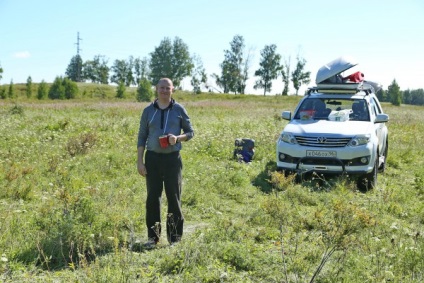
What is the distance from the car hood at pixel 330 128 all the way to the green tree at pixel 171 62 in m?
86.2

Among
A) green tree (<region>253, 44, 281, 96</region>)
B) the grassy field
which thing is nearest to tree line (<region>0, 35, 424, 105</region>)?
green tree (<region>253, 44, 281, 96</region>)

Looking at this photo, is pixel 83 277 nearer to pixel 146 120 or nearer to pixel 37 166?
pixel 146 120

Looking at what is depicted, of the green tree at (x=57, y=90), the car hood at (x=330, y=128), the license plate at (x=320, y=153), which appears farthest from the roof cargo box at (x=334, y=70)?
the green tree at (x=57, y=90)

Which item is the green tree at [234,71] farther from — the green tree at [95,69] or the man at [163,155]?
the man at [163,155]

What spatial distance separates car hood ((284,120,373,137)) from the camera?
779 centimetres

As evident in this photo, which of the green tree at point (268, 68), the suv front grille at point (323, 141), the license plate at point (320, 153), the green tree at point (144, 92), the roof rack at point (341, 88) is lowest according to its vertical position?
the license plate at point (320, 153)

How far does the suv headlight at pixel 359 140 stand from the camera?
7.66 metres

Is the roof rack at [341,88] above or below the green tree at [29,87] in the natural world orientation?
below

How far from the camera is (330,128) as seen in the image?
26.3 ft

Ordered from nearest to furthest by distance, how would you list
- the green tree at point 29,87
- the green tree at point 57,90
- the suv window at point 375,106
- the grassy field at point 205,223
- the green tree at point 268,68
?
the grassy field at point 205,223
the suv window at point 375,106
the green tree at point 57,90
the green tree at point 29,87
the green tree at point 268,68

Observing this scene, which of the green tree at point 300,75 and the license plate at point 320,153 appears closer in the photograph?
the license plate at point 320,153

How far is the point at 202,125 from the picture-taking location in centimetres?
1777

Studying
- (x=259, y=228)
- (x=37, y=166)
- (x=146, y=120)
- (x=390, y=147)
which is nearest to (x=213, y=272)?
(x=259, y=228)

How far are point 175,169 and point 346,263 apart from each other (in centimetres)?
220
